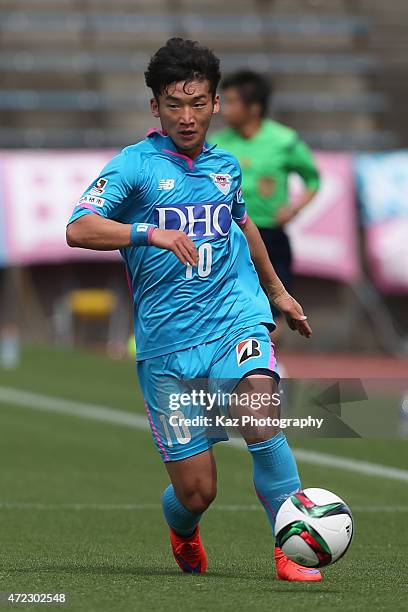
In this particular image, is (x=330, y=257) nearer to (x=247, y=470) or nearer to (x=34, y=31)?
(x=34, y=31)

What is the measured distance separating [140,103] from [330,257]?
5158 millimetres

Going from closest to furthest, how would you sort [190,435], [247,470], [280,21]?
[190,435], [247,470], [280,21]

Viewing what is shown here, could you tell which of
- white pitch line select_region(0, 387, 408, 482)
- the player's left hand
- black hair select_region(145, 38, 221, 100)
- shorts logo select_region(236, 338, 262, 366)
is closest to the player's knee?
shorts logo select_region(236, 338, 262, 366)

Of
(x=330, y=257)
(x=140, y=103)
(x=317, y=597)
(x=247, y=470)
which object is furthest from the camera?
(x=140, y=103)

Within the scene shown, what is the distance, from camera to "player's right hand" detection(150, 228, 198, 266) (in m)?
5.07

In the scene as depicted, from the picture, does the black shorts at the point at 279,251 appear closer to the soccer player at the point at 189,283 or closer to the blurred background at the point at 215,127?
the soccer player at the point at 189,283

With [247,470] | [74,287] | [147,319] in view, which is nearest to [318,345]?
[74,287]

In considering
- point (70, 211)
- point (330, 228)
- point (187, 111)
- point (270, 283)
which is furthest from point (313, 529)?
point (330, 228)

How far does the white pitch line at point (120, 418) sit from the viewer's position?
31.9 feet

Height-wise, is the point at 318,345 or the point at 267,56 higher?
the point at 267,56

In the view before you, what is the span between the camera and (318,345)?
21469 millimetres

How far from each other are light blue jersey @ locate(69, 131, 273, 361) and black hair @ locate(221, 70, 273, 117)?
5149 mm

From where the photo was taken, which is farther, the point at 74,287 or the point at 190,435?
the point at 74,287

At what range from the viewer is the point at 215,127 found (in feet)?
76.8
